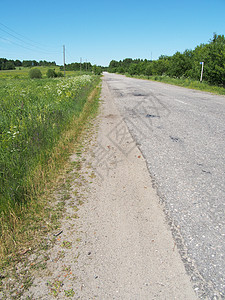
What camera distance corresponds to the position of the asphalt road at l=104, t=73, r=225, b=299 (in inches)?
79.2

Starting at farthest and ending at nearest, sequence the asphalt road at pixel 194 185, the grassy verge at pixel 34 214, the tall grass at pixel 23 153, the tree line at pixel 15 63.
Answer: the tree line at pixel 15 63 → the tall grass at pixel 23 153 → the grassy verge at pixel 34 214 → the asphalt road at pixel 194 185

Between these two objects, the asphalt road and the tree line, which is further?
the tree line

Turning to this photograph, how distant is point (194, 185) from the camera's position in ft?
11.2

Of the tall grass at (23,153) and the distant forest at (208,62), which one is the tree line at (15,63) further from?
the tall grass at (23,153)

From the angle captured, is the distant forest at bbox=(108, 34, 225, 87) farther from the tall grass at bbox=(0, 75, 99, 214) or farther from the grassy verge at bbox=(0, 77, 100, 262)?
the grassy verge at bbox=(0, 77, 100, 262)

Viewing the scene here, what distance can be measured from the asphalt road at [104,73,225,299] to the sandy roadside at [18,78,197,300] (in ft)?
0.47

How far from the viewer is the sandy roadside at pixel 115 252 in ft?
5.85

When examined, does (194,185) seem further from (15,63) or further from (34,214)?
(15,63)

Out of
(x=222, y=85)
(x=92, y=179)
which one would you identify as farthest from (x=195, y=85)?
(x=92, y=179)

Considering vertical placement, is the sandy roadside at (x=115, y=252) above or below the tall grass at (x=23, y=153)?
below

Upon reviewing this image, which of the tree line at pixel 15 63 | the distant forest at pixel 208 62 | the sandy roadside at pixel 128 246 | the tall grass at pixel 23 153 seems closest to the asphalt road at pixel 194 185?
the sandy roadside at pixel 128 246

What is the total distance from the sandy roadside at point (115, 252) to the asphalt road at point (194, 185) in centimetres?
14

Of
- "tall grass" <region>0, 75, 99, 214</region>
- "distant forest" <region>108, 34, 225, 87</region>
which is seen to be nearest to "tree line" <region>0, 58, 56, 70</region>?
"distant forest" <region>108, 34, 225, 87</region>

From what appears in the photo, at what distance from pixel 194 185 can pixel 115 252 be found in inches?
72.5
